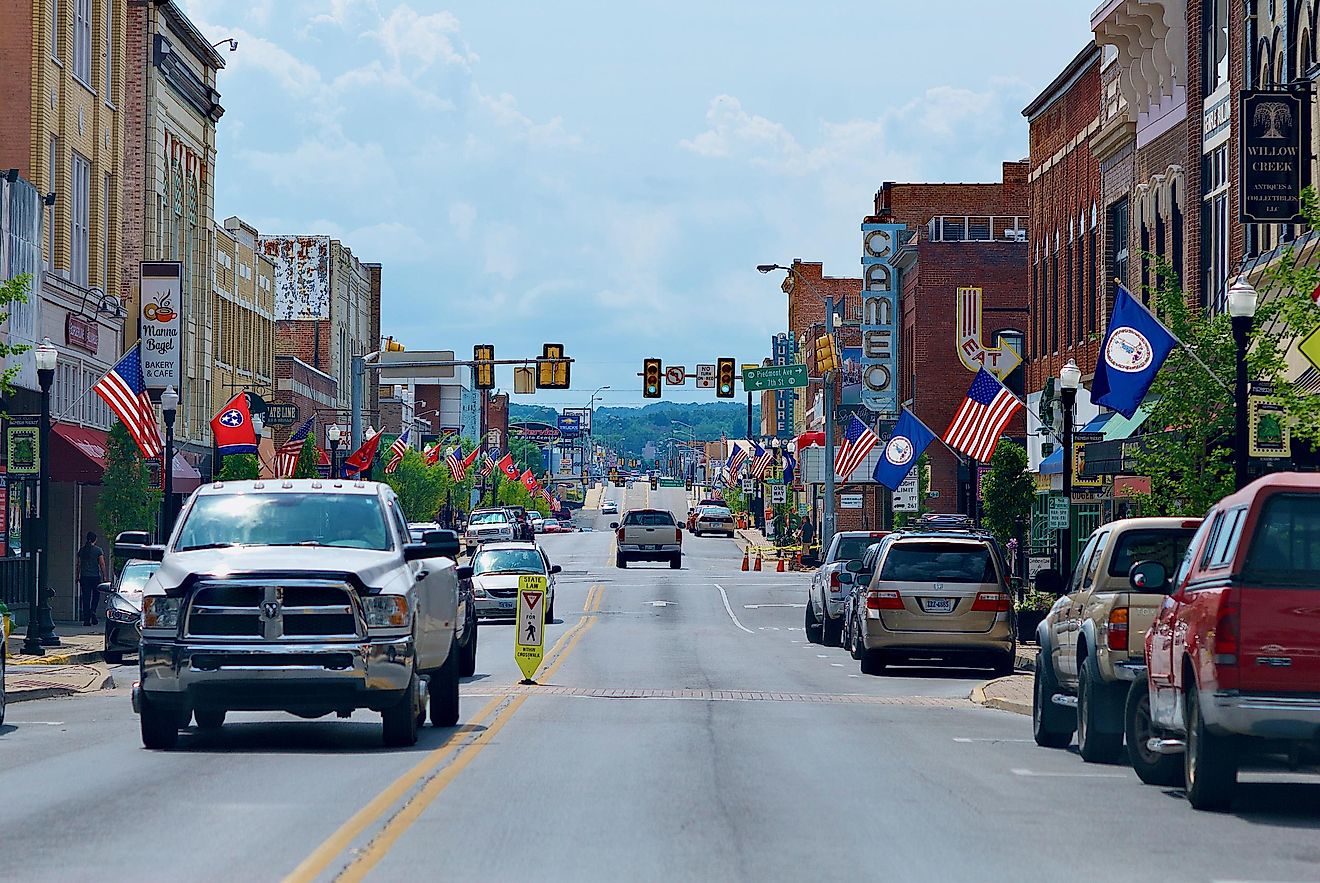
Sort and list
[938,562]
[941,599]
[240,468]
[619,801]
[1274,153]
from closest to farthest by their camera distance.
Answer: [619,801], [941,599], [938,562], [1274,153], [240,468]

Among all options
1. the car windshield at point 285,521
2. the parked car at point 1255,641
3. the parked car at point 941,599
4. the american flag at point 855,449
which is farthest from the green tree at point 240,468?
the parked car at point 1255,641

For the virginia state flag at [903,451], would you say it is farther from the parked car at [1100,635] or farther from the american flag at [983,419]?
the parked car at [1100,635]

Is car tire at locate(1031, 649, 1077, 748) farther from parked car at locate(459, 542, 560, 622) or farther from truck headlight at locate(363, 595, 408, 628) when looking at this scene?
parked car at locate(459, 542, 560, 622)

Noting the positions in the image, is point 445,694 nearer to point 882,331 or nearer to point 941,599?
point 941,599

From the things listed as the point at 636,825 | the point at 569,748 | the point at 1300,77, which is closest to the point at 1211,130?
the point at 1300,77

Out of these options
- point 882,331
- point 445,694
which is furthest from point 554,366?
point 445,694

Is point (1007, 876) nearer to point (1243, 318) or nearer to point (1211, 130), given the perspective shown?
point (1243, 318)

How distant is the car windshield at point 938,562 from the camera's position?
28.0 m

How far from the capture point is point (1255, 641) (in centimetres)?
1230

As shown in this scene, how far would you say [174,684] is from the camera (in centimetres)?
1573

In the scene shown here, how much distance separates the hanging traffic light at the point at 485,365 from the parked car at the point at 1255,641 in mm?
43808

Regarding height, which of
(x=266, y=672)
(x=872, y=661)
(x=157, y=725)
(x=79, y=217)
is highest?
(x=79, y=217)

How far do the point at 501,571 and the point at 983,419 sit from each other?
1055cm

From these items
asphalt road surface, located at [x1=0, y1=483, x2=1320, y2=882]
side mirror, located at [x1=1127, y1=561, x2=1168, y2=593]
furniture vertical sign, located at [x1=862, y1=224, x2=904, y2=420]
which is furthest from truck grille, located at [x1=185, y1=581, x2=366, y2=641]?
furniture vertical sign, located at [x1=862, y1=224, x2=904, y2=420]
